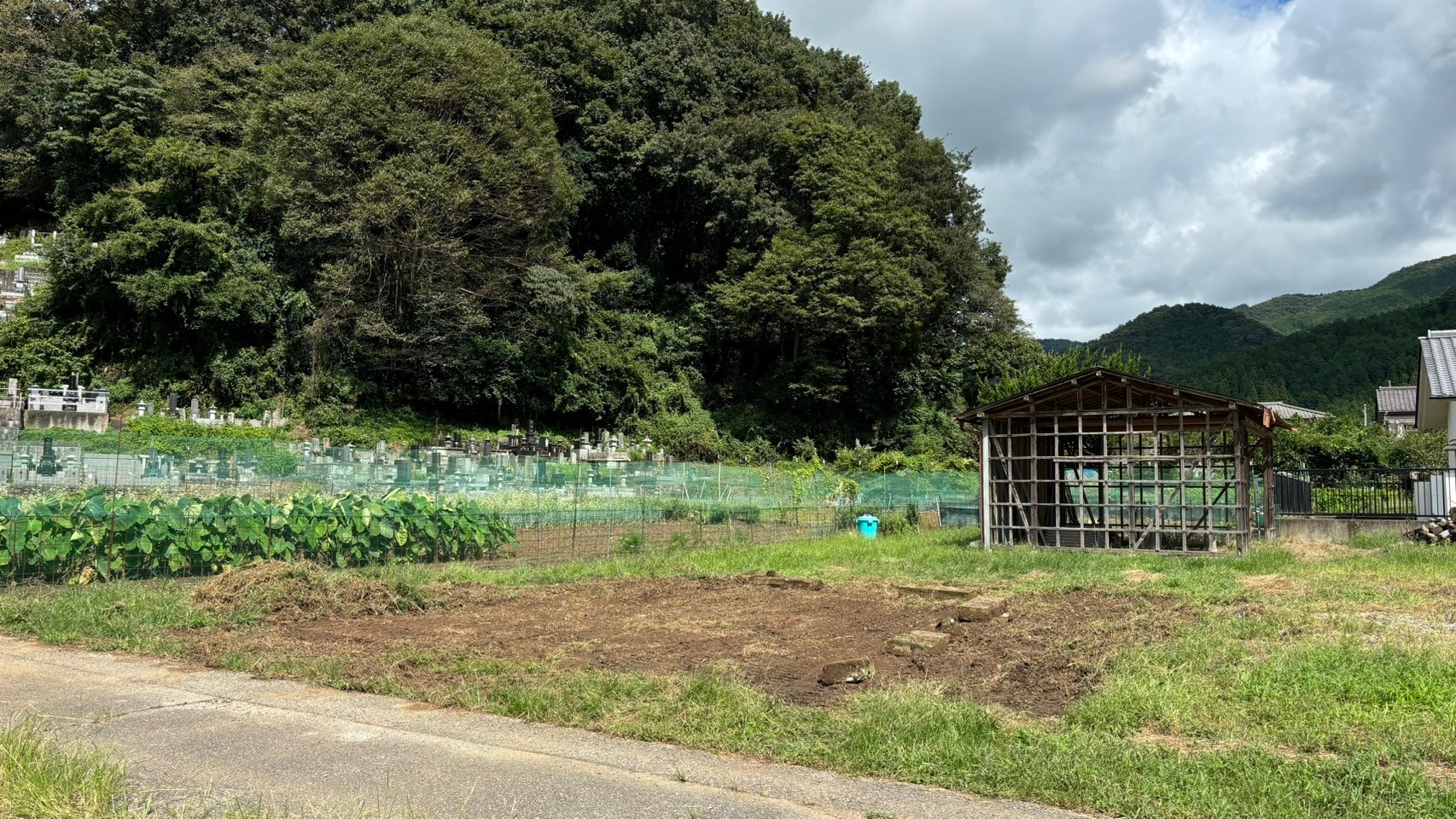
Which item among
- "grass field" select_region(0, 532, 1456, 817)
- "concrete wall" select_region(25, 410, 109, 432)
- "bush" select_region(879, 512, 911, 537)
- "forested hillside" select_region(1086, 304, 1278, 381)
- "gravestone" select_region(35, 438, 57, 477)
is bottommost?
"grass field" select_region(0, 532, 1456, 817)

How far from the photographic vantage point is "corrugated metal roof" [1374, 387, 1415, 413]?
2051 inches

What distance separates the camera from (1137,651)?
8.80 m

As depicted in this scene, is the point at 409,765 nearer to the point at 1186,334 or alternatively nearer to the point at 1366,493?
the point at 1366,493

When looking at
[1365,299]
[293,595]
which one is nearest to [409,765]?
[293,595]

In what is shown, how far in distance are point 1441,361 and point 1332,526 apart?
37.2 ft

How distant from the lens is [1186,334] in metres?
103

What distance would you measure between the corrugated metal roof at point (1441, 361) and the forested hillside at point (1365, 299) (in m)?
82.2

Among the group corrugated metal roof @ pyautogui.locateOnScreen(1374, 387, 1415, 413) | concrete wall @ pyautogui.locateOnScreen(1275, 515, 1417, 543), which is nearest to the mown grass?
concrete wall @ pyautogui.locateOnScreen(1275, 515, 1417, 543)

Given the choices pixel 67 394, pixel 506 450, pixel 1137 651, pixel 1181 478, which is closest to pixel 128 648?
pixel 1137 651

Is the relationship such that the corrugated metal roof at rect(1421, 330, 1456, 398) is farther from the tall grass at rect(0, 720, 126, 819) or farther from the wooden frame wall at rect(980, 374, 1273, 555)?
the tall grass at rect(0, 720, 126, 819)

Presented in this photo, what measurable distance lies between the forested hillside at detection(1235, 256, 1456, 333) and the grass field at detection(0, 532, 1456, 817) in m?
109

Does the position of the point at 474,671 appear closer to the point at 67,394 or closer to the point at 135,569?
the point at 135,569

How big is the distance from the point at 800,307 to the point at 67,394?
2698cm

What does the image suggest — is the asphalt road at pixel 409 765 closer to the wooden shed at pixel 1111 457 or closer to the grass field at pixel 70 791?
the grass field at pixel 70 791
